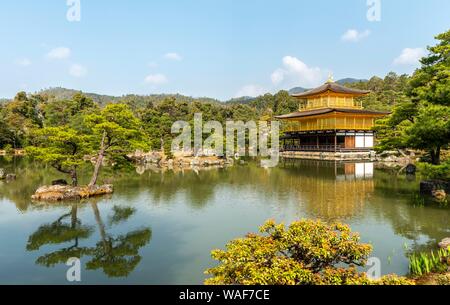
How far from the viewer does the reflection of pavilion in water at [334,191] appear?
13.1 meters

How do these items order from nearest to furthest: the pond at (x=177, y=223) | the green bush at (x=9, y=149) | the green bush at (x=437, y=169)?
the pond at (x=177, y=223) → the green bush at (x=437, y=169) → the green bush at (x=9, y=149)

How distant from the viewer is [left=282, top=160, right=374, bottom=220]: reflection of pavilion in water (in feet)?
43.1

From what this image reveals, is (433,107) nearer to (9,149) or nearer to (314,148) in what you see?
(314,148)

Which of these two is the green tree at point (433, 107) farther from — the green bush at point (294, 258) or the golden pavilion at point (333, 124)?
the golden pavilion at point (333, 124)

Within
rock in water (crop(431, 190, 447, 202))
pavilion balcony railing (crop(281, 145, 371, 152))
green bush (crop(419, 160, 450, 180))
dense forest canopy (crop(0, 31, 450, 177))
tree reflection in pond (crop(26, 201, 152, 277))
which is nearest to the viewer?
tree reflection in pond (crop(26, 201, 152, 277))

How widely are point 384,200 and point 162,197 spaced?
417 inches

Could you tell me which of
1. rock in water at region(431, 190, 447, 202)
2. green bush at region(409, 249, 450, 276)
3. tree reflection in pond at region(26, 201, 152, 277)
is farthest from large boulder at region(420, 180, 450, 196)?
tree reflection in pond at region(26, 201, 152, 277)

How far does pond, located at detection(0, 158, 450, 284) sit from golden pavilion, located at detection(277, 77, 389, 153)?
713 inches

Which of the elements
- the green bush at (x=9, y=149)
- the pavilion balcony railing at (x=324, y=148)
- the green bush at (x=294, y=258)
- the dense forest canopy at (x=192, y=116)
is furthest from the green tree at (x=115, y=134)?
the green bush at (x=9, y=149)

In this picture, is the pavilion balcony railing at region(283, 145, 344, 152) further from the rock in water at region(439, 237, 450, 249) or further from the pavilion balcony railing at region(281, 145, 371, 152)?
the rock in water at region(439, 237, 450, 249)

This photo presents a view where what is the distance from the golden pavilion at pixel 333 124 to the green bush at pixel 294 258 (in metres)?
32.1

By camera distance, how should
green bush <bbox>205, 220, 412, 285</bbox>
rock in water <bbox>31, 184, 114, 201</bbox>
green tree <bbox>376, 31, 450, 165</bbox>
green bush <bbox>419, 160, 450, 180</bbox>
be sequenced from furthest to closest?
1. rock in water <bbox>31, 184, 114, 201</bbox>
2. green tree <bbox>376, 31, 450, 165</bbox>
3. green bush <bbox>419, 160, 450, 180</bbox>
4. green bush <bbox>205, 220, 412, 285</bbox>
